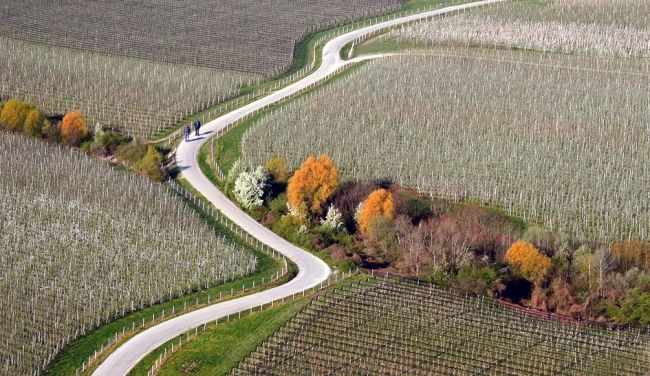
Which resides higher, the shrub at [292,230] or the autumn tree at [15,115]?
the autumn tree at [15,115]

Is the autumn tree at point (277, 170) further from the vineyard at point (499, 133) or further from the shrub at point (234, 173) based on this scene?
the vineyard at point (499, 133)

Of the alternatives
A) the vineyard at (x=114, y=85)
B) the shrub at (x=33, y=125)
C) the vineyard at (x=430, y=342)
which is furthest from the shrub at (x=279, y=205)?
the shrub at (x=33, y=125)

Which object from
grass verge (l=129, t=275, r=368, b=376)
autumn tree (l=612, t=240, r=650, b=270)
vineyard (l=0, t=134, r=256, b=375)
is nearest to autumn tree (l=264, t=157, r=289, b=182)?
vineyard (l=0, t=134, r=256, b=375)

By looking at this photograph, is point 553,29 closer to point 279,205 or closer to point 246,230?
point 279,205

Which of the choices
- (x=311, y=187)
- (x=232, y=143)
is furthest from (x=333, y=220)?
(x=232, y=143)

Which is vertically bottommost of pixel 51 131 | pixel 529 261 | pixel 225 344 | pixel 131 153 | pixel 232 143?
pixel 225 344

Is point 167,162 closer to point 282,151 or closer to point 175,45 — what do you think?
point 282,151

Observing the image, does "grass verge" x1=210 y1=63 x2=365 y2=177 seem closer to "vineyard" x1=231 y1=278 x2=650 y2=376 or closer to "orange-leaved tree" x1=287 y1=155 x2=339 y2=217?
"orange-leaved tree" x1=287 y1=155 x2=339 y2=217

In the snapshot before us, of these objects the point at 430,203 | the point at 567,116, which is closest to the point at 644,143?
the point at 567,116
